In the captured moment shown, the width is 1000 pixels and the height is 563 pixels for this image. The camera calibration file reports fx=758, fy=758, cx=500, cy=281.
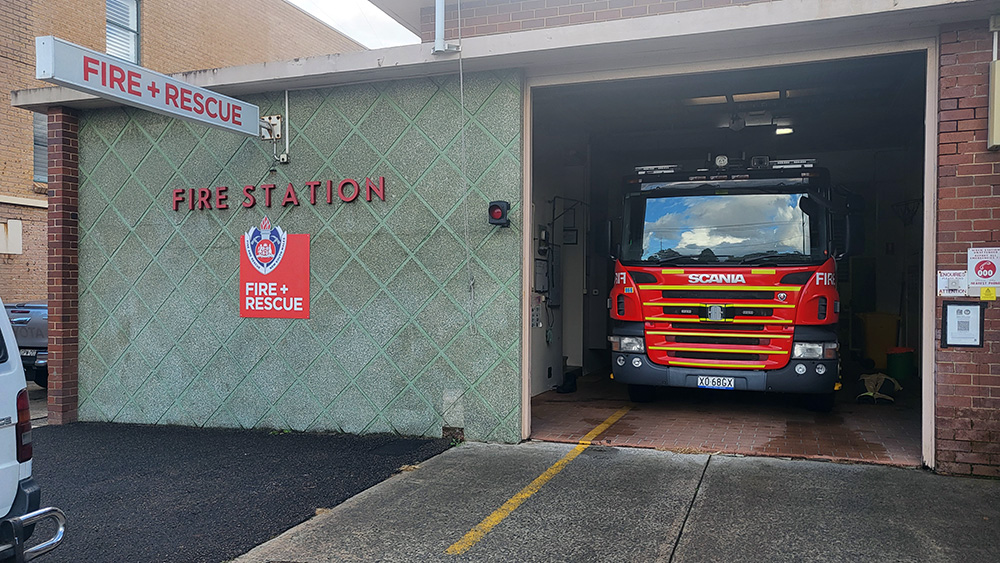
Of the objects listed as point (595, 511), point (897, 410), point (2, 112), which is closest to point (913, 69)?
point (897, 410)

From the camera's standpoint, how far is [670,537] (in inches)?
189

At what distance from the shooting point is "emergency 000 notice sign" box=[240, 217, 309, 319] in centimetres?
833

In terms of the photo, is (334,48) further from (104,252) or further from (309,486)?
(309,486)

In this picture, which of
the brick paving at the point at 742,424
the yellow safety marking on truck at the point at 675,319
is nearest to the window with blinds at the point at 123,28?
the brick paving at the point at 742,424

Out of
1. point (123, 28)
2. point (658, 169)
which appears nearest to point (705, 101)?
point (658, 169)

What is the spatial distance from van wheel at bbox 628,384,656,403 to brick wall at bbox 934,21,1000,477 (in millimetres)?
3995

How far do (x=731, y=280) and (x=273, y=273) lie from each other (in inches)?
199

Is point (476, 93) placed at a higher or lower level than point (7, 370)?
higher

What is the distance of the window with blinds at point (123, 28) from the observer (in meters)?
18.9

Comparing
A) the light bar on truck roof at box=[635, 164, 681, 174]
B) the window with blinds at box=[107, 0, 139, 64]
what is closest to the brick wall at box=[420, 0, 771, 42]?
the light bar on truck roof at box=[635, 164, 681, 174]

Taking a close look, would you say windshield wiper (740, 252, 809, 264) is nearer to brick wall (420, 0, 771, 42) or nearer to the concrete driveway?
the concrete driveway

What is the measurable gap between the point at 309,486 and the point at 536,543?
2295 mm

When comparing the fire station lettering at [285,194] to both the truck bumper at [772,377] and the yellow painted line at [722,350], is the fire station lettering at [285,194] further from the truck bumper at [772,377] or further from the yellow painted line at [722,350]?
the truck bumper at [772,377]

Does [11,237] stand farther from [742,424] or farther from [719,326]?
[742,424]
